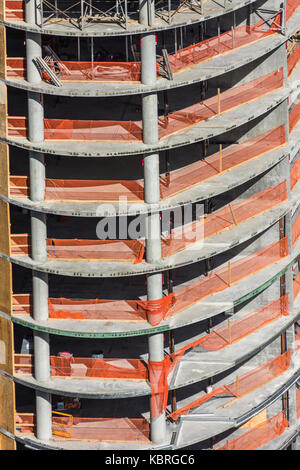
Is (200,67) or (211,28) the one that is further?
(211,28)

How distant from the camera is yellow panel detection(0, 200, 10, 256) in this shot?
7756 cm

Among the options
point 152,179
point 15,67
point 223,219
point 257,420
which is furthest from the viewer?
point 257,420

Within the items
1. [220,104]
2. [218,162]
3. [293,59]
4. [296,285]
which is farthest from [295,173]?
[220,104]

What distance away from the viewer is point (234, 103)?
264 ft

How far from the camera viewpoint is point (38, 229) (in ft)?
253

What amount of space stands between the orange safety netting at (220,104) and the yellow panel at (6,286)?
12.0 meters

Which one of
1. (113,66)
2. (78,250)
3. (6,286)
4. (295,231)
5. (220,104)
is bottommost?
(6,286)

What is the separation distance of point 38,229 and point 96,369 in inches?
373

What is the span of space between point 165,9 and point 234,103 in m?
7.22

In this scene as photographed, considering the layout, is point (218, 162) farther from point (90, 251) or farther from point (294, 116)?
point (90, 251)

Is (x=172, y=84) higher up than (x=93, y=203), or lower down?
higher up
